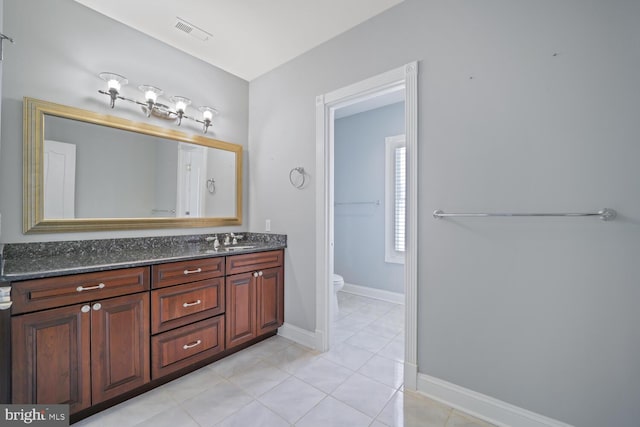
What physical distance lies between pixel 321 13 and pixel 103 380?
2777 millimetres

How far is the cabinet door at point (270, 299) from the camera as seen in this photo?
94.3 inches

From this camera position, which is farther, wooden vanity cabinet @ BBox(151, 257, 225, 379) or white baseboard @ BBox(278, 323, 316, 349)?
white baseboard @ BBox(278, 323, 316, 349)

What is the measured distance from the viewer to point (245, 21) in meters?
2.09

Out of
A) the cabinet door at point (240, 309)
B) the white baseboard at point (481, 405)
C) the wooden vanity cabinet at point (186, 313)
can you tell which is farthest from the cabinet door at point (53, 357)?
the white baseboard at point (481, 405)

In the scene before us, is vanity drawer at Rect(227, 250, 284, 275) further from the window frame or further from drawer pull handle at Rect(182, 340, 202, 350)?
the window frame

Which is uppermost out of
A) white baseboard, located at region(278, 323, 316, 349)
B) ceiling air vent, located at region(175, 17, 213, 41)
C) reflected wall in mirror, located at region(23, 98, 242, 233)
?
ceiling air vent, located at region(175, 17, 213, 41)

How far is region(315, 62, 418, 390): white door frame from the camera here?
1.79 metres

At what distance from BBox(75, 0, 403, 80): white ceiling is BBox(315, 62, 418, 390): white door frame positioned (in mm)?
489

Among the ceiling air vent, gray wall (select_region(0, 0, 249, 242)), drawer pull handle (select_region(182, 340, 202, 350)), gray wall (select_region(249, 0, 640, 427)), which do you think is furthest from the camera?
the ceiling air vent

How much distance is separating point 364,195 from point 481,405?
108 inches

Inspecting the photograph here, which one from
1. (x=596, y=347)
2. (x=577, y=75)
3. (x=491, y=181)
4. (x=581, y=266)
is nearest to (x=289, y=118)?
(x=491, y=181)

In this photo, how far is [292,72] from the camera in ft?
8.41

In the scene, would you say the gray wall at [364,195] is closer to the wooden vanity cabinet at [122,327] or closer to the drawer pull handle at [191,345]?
the wooden vanity cabinet at [122,327]

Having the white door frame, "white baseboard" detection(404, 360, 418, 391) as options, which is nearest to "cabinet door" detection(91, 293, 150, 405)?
the white door frame
